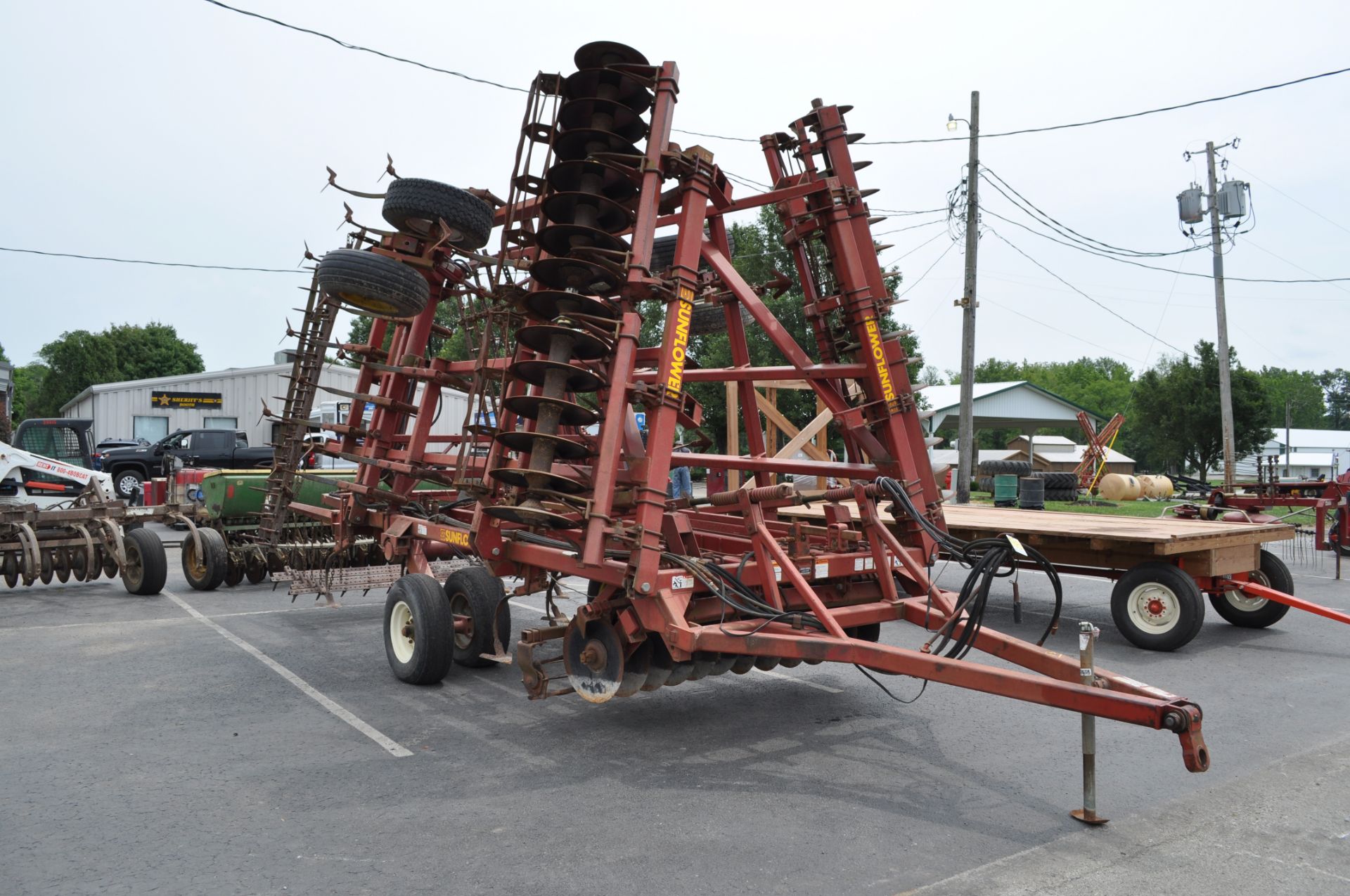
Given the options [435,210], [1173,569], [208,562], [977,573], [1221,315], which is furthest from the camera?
[1221,315]

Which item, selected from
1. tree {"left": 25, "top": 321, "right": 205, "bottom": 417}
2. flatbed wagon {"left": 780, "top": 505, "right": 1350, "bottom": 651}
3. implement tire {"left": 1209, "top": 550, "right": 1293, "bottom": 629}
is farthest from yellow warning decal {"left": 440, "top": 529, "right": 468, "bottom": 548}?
tree {"left": 25, "top": 321, "right": 205, "bottom": 417}

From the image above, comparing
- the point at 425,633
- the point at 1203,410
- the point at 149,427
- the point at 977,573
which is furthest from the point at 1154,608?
the point at 149,427

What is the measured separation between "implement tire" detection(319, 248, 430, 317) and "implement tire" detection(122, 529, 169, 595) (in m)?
5.67

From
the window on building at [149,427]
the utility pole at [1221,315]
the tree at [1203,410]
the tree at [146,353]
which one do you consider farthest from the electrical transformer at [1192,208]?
the tree at [146,353]

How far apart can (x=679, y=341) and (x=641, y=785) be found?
2.41 meters

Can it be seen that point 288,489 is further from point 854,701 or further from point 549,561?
point 854,701

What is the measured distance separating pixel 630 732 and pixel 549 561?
3.85 feet

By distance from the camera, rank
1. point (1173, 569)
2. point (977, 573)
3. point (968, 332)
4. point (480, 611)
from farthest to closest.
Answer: point (968, 332) → point (1173, 569) → point (480, 611) → point (977, 573)

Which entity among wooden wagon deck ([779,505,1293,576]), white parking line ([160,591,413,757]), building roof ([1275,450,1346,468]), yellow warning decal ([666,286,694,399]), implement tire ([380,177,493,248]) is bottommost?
white parking line ([160,591,413,757])

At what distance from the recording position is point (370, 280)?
263 inches

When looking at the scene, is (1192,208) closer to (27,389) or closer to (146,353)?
(146,353)

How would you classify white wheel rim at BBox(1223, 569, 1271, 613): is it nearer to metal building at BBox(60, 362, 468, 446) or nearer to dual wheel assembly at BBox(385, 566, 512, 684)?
dual wheel assembly at BBox(385, 566, 512, 684)

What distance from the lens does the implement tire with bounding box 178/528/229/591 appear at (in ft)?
36.8

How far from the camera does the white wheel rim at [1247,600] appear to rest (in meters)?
8.86
